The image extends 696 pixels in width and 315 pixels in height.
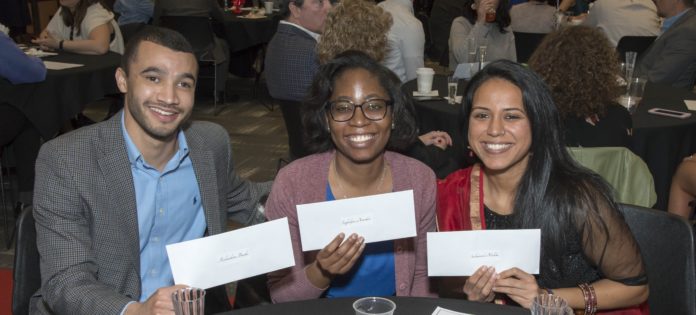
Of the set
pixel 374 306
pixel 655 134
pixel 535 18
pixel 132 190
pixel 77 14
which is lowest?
pixel 655 134

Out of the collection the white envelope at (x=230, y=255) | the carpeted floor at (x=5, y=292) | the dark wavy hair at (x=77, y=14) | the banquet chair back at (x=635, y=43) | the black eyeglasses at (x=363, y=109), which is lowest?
the carpeted floor at (x=5, y=292)

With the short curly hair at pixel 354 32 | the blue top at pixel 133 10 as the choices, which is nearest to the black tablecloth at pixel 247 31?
the blue top at pixel 133 10

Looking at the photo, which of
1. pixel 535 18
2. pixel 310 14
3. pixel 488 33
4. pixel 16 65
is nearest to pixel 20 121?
pixel 16 65

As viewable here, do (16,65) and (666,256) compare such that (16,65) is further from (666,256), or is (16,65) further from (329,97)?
(666,256)

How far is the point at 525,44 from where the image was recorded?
602cm

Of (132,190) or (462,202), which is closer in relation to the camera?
(132,190)

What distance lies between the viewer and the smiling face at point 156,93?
204cm

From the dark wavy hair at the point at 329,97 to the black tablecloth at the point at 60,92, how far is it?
2.54m

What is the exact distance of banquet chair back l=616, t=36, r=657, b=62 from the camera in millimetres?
5547

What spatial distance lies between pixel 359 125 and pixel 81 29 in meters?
3.92

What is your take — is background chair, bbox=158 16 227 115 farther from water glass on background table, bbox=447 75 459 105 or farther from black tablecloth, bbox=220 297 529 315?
black tablecloth, bbox=220 297 529 315

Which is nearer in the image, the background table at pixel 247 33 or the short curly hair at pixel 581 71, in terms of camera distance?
the short curly hair at pixel 581 71

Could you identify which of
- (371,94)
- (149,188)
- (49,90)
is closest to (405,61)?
(49,90)

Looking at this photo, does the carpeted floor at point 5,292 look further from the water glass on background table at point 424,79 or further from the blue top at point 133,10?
the blue top at point 133,10
